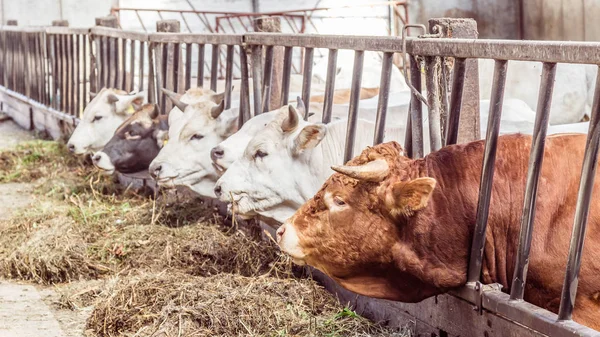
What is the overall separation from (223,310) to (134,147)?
3.56 meters

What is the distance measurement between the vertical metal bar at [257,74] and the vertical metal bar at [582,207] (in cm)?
361

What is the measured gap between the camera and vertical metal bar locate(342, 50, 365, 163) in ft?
17.1

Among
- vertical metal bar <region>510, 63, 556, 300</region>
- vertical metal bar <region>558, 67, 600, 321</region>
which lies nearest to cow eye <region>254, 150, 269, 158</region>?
vertical metal bar <region>510, 63, 556, 300</region>

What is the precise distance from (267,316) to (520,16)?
11626mm

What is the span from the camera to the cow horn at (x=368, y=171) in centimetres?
379

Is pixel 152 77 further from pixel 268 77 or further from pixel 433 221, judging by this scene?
pixel 433 221

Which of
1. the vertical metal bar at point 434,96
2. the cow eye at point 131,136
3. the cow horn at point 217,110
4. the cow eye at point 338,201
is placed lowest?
the cow eye at point 131,136

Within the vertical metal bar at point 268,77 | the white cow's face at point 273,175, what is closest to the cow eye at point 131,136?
the vertical metal bar at point 268,77

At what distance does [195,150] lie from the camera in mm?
6832

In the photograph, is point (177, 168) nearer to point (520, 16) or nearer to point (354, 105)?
point (354, 105)

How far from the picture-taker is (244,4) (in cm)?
2114

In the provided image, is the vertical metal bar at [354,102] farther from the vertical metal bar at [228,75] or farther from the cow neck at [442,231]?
the vertical metal bar at [228,75]

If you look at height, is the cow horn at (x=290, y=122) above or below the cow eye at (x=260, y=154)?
above

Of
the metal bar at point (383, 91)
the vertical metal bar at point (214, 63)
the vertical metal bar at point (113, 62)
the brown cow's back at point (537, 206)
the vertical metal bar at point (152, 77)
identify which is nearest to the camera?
the brown cow's back at point (537, 206)
